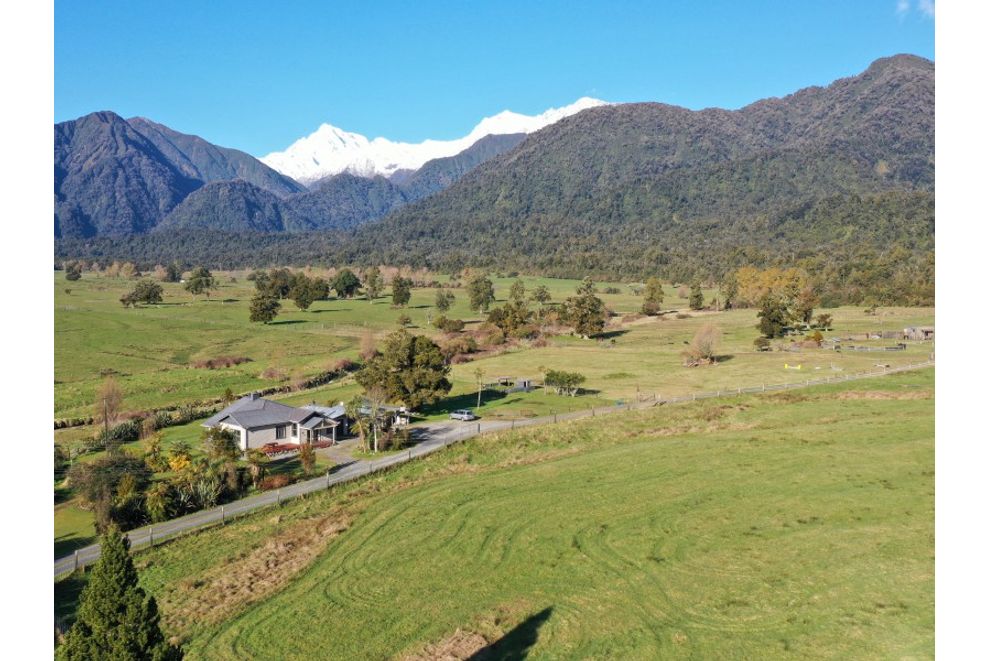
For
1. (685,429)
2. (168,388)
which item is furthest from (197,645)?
(168,388)

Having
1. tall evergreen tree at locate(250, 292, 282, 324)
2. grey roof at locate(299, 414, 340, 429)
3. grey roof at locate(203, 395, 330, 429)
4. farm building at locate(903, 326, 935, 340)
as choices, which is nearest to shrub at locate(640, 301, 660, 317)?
farm building at locate(903, 326, 935, 340)

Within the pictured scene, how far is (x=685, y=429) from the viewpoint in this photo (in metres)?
44.0

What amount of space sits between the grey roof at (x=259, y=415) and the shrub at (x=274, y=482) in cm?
870

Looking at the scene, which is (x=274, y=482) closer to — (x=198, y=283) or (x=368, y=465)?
(x=368, y=465)

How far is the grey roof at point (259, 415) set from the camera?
44719 millimetres

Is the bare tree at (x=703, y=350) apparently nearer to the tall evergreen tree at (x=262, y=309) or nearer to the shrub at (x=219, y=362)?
the shrub at (x=219, y=362)

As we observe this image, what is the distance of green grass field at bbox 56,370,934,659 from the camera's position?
19109 mm

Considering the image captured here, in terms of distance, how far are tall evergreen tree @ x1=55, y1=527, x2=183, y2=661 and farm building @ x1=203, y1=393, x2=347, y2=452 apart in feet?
104

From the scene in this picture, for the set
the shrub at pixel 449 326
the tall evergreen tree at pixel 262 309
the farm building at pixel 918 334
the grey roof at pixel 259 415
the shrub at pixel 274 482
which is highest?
the tall evergreen tree at pixel 262 309

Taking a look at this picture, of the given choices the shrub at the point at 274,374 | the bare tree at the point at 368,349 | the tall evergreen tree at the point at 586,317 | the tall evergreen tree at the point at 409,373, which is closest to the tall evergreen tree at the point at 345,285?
the tall evergreen tree at the point at 586,317

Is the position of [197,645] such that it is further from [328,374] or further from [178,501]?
[328,374]

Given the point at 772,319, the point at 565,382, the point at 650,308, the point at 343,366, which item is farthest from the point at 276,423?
the point at 650,308

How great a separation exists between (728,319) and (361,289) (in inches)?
3756
